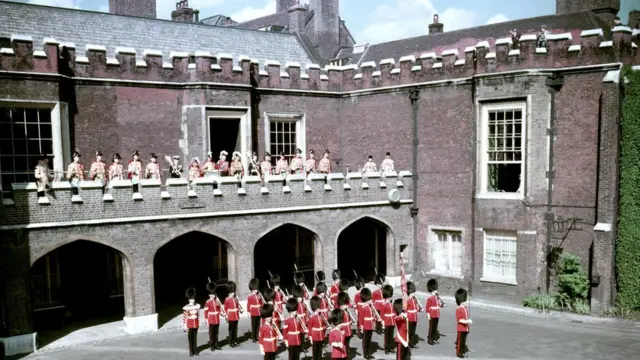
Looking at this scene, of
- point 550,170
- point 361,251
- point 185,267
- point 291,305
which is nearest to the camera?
point 291,305

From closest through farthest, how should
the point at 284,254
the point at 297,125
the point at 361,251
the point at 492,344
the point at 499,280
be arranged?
the point at 492,344 < the point at 499,280 < the point at 284,254 < the point at 297,125 < the point at 361,251

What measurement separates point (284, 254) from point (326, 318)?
934 cm

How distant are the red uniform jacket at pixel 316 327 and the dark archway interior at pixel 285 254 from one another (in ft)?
32.2

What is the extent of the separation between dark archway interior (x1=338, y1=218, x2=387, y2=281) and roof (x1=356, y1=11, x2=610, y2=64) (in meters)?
8.90

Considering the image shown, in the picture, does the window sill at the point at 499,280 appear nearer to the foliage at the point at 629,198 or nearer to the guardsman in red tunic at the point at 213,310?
the foliage at the point at 629,198

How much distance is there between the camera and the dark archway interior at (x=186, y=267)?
21922 mm

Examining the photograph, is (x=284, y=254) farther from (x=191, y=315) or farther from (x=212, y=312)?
(x=191, y=315)

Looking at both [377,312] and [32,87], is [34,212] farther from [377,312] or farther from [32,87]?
[377,312]

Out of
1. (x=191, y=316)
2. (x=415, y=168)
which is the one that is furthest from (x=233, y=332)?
(x=415, y=168)

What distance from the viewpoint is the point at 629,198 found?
1869 cm

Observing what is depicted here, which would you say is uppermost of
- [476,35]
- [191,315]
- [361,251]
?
[476,35]

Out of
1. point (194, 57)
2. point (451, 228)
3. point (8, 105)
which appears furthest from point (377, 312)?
point (8, 105)

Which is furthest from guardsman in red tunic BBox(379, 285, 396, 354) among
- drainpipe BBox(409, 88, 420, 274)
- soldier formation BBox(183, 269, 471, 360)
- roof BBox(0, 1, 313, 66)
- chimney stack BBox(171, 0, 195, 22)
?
chimney stack BBox(171, 0, 195, 22)

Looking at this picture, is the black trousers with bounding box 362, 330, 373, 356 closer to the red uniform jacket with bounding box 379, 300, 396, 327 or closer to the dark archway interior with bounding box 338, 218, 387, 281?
the red uniform jacket with bounding box 379, 300, 396, 327
